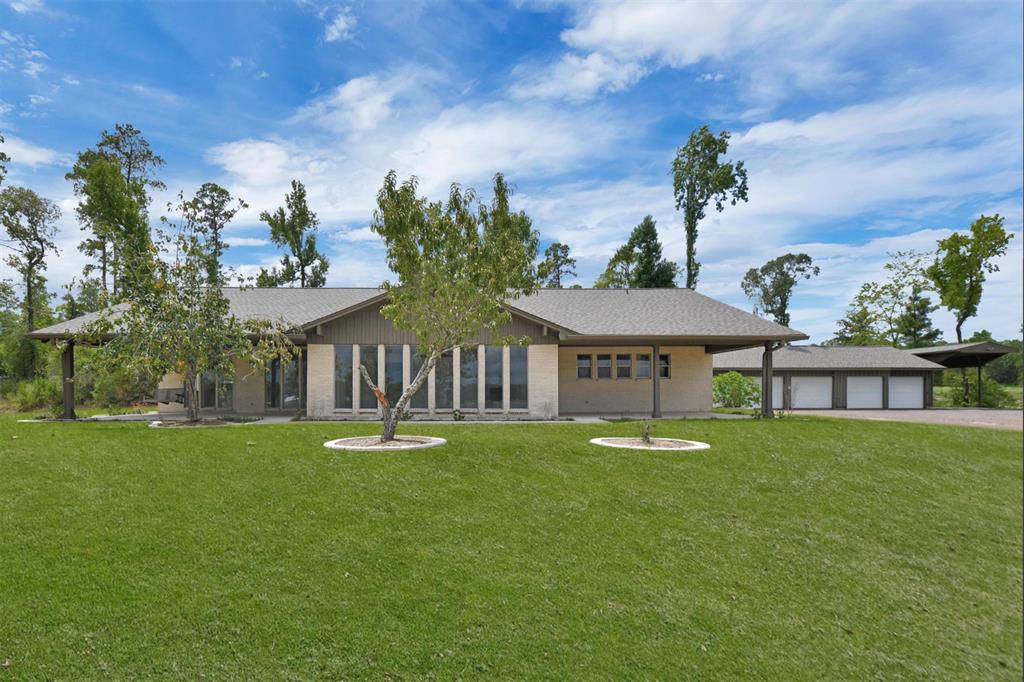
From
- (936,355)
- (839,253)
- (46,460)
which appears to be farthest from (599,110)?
(936,355)

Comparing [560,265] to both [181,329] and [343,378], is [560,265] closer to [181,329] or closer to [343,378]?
[343,378]

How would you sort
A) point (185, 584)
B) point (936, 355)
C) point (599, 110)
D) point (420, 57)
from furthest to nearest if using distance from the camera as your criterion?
point (936, 355) < point (185, 584) < point (599, 110) < point (420, 57)

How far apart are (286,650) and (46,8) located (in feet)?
15.7

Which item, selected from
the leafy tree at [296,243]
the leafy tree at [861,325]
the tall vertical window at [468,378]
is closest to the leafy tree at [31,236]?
the leafy tree at [296,243]

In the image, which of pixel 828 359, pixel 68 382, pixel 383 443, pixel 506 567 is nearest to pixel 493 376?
pixel 383 443

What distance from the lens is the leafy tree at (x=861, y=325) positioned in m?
43.6

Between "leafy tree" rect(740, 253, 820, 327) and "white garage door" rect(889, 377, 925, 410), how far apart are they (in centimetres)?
3015

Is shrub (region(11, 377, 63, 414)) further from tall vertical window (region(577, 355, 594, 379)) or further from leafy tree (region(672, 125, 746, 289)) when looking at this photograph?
leafy tree (region(672, 125, 746, 289))

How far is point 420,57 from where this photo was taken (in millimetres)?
3854

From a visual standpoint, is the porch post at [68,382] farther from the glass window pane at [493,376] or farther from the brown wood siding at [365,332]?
the glass window pane at [493,376]

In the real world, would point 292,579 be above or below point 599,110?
below

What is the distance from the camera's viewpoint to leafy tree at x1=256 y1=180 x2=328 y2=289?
3881 centimetres

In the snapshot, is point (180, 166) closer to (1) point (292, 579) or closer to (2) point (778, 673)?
(1) point (292, 579)

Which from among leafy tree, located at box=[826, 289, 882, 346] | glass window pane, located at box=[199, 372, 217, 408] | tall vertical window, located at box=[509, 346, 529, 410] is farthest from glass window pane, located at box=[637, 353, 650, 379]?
leafy tree, located at box=[826, 289, 882, 346]
